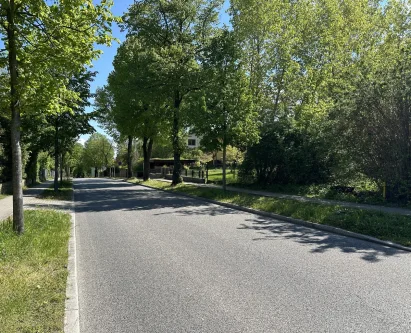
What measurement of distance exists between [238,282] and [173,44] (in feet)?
71.1

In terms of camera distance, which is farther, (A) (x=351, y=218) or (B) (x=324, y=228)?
(A) (x=351, y=218)

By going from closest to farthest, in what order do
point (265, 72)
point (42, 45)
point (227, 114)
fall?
point (42, 45)
point (227, 114)
point (265, 72)

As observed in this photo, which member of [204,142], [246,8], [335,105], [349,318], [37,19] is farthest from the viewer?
[246,8]

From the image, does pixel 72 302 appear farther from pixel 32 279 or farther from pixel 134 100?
pixel 134 100

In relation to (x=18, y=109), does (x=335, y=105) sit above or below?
above

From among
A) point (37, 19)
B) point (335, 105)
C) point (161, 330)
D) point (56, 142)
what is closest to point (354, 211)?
point (335, 105)

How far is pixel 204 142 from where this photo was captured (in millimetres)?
19375

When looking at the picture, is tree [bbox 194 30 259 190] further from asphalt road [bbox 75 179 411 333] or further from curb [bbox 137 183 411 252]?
asphalt road [bbox 75 179 411 333]

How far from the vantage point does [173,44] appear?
24.7m

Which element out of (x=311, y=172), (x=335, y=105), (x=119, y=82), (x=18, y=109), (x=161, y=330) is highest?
(x=119, y=82)

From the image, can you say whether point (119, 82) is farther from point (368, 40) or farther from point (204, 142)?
point (368, 40)

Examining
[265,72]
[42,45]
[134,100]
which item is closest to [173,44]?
[134,100]

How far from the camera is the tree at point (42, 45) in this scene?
7.58 meters

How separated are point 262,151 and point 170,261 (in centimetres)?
1482
